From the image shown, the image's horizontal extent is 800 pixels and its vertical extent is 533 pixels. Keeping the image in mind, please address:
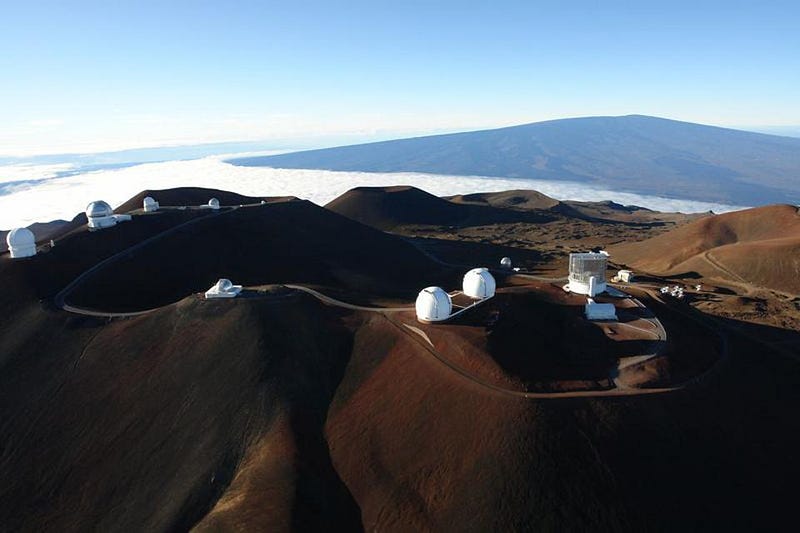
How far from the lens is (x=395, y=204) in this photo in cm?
15025

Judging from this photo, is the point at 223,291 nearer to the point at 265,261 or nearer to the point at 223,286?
the point at 223,286

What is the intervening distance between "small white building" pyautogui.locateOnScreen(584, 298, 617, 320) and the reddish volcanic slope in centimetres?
4759

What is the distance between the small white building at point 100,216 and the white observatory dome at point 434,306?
51.5 meters

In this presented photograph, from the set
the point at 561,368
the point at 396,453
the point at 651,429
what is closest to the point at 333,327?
the point at 396,453

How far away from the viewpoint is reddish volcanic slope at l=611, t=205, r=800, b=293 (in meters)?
76.6

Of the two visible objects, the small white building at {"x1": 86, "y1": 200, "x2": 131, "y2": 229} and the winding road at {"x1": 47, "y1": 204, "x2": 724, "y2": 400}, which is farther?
the small white building at {"x1": 86, "y1": 200, "x2": 131, "y2": 229}

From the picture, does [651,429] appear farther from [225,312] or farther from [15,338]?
[15,338]

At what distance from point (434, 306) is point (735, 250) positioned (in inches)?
2751

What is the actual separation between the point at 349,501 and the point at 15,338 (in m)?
38.2

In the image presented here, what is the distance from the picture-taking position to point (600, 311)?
43.2 meters

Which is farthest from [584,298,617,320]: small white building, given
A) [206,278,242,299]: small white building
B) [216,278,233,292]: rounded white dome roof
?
[216,278,233,292]: rounded white dome roof

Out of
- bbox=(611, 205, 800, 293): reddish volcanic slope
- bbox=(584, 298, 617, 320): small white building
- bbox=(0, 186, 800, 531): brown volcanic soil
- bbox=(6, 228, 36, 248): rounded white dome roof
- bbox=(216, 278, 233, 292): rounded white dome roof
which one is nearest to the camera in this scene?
bbox=(0, 186, 800, 531): brown volcanic soil

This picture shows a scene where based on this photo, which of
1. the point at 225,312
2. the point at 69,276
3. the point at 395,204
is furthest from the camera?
the point at 395,204

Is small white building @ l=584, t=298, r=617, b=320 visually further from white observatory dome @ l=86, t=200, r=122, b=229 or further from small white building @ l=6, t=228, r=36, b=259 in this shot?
white observatory dome @ l=86, t=200, r=122, b=229
